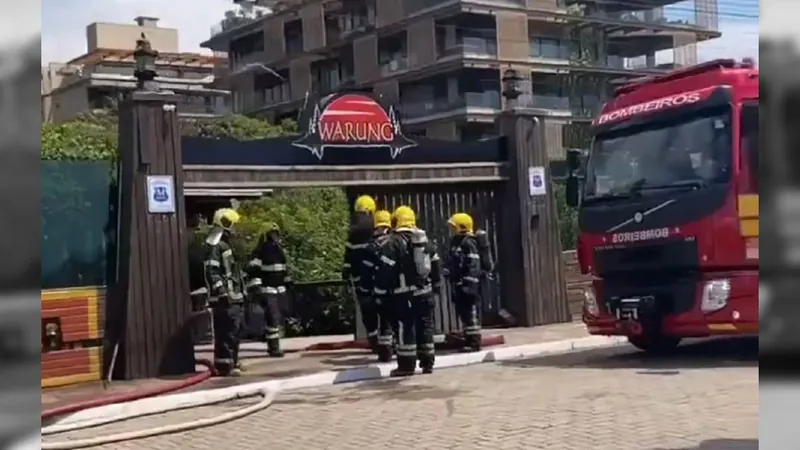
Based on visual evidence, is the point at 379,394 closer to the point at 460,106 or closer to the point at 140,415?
the point at 140,415

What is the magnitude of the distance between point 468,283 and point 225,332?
258cm

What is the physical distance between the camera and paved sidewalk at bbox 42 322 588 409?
8359 mm

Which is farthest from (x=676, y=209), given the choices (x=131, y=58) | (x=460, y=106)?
(x=460, y=106)

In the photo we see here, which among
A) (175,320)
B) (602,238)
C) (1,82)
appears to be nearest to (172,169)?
(175,320)

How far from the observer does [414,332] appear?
920cm

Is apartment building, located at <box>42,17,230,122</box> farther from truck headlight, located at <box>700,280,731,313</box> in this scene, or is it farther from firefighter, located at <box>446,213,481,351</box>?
truck headlight, located at <box>700,280,731,313</box>

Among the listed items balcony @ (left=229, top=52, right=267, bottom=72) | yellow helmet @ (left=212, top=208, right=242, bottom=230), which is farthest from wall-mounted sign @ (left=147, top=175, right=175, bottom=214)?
balcony @ (left=229, top=52, right=267, bottom=72)

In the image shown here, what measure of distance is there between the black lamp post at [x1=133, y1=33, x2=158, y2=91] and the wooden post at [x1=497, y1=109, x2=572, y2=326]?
16.1ft

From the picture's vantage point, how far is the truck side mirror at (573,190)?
32.3 feet

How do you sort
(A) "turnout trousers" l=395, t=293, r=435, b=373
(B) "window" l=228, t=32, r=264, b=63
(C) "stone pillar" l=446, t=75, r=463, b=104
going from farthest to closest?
(C) "stone pillar" l=446, t=75, r=463, b=104
(B) "window" l=228, t=32, r=264, b=63
(A) "turnout trousers" l=395, t=293, r=435, b=373

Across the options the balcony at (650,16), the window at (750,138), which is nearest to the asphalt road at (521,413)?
the window at (750,138)

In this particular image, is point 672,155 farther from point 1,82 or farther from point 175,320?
point 1,82

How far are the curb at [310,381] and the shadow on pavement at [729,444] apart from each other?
387 centimetres

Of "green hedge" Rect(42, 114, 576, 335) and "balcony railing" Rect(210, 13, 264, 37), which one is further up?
"balcony railing" Rect(210, 13, 264, 37)
